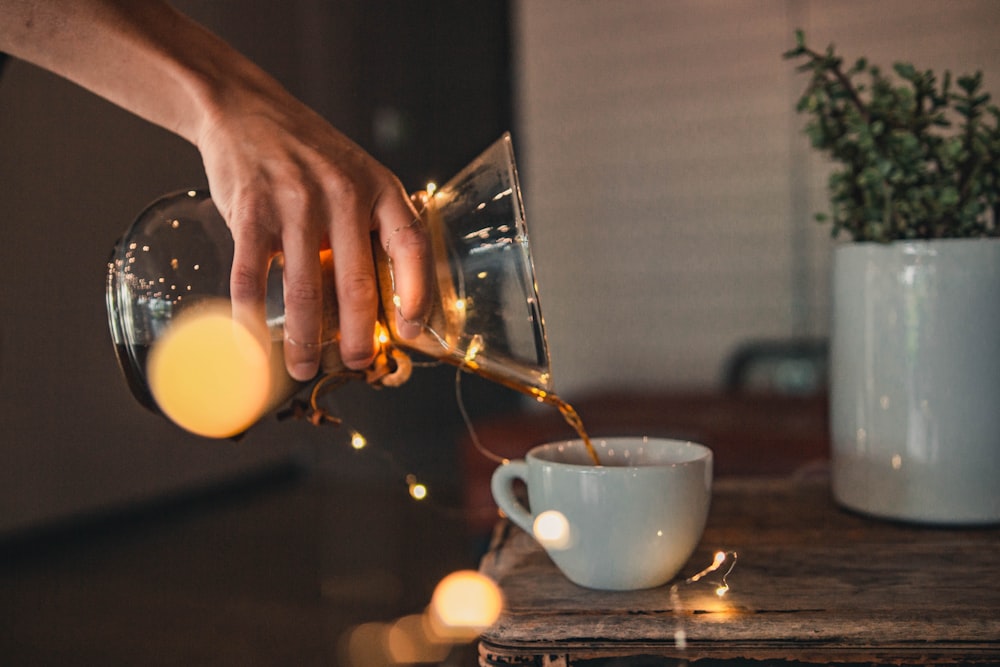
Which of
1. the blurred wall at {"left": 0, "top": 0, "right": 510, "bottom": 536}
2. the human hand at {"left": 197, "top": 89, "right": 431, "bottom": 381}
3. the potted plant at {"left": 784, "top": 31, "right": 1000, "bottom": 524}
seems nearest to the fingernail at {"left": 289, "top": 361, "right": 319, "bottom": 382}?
the human hand at {"left": 197, "top": 89, "right": 431, "bottom": 381}

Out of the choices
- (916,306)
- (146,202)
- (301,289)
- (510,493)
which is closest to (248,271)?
(301,289)

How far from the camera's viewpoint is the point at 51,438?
2596mm

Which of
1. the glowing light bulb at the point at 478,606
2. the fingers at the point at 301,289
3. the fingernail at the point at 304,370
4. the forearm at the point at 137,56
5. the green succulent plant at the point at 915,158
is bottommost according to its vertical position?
the glowing light bulb at the point at 478,606

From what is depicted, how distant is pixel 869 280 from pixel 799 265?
2656 mm

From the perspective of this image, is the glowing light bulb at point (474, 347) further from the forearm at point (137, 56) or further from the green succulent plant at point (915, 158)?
the green succulent plant at point (915, 158)

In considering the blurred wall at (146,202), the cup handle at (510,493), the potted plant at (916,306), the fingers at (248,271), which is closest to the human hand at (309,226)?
the fingers at (248,271)

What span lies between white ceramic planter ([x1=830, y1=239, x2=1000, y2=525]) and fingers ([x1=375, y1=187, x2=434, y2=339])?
0.41 metres

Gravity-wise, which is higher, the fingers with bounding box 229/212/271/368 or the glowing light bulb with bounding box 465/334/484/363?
the fingers with bounding box 229/212/271/368

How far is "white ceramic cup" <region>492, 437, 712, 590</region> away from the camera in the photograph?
57cm

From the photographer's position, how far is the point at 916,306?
2.34 feet

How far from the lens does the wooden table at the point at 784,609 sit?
0.52m

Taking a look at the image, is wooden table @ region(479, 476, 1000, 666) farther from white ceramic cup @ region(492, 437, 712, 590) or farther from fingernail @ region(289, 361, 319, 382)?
fingernail @ region(289, 361, 319, 382)

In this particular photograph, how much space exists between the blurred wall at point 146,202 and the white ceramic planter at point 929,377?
1.54m

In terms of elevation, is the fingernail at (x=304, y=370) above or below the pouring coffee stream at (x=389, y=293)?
below
